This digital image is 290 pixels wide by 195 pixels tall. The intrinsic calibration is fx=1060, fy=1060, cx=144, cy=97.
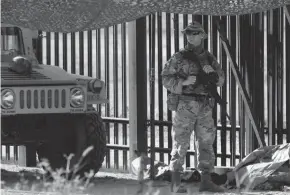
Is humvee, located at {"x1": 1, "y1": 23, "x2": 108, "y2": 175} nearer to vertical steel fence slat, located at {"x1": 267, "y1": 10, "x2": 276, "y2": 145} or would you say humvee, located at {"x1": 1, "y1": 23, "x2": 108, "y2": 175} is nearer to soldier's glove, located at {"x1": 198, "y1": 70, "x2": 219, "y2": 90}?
soldier's glove, located at {"x1": 198, "y1": 70, "x2": 219, "y2": 90}

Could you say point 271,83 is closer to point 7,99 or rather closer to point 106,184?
point 106,184

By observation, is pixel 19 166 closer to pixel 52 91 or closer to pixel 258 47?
pixel 52 91

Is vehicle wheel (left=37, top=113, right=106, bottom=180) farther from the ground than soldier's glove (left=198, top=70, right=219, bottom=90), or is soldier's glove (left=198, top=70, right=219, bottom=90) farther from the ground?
soldier's glove (left=198, top=70, right=219, bottom=90)

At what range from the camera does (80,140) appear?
1080 cm

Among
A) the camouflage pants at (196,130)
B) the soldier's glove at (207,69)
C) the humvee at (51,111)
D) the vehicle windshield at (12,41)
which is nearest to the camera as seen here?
the soldier's glove at (207,69)

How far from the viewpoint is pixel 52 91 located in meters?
10.5

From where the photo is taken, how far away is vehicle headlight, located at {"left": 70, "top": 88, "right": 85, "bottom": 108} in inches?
417

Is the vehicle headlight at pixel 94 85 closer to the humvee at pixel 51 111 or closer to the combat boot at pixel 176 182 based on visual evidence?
the humvee at pixel 51 111

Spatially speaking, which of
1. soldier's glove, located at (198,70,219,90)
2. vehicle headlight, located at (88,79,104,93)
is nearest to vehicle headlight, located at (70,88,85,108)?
vehicle headlight, located at (88,79,104,93)

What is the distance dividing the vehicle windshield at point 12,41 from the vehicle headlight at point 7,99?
1186 millimetres

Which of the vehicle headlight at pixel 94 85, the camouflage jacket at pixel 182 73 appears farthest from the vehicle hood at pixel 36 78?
the camouflage jacket at pixel 182 73

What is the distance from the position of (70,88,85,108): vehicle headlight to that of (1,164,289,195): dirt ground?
0.83 m

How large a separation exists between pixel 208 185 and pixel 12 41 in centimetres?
301

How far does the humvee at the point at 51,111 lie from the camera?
10.4 meters
